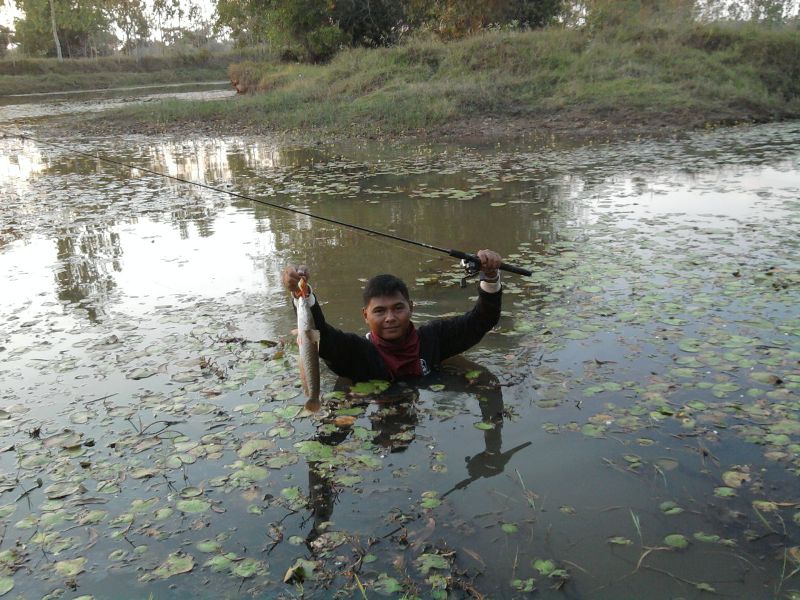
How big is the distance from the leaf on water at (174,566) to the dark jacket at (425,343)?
1.57m

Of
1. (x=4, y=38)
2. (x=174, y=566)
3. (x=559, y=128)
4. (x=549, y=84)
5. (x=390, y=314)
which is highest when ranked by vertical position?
(x=4, y=38)

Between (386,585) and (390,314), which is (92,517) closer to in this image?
(386,585)

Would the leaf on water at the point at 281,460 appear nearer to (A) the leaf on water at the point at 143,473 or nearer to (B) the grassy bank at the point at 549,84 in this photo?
(A) the leaf on water at the point at 143,473

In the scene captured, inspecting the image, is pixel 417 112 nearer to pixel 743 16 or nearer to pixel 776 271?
pixel 776 271

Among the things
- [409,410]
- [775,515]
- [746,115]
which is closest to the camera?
[775,515]

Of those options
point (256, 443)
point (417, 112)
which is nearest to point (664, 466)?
point (256, 443)

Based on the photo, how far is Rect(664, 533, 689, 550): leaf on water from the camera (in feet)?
9.41

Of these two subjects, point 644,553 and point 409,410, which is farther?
point 409,410

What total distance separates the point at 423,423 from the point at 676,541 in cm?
158

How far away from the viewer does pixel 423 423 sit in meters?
4.05

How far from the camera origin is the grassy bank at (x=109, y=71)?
50.3m

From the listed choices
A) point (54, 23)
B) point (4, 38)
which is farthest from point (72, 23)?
point (4, 38)

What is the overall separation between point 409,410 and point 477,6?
25960 mm

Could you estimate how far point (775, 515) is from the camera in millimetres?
3000
